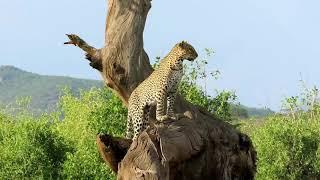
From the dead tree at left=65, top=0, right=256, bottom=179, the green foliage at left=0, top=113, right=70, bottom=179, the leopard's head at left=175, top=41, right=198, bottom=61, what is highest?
the leopard's head at left=175, top=41, right=198, bottom=61

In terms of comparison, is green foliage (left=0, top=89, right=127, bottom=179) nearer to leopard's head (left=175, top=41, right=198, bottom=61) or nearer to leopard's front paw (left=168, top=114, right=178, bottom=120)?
leopard's head (left=175, top=41, right=198, bottom=61)

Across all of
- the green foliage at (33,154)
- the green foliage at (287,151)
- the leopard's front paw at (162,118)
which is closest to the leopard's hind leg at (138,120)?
the leopard's front paw at (162,118)

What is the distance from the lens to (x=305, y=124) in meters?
36.0

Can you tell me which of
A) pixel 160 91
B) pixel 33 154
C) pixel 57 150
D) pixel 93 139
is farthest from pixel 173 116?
pixel 57 150

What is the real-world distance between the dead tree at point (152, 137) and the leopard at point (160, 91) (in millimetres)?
441

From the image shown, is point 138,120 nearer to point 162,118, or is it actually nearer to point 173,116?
point 162,118

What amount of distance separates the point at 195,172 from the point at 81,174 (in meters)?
16.7

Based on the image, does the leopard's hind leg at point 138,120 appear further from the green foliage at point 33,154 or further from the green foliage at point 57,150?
the green foliage at point 33,154

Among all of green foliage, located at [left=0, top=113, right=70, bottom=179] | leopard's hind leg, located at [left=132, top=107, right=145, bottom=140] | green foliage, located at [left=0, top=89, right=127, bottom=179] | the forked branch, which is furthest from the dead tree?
green foliage, located at [left=0, top=113, right=70, bottom=179]

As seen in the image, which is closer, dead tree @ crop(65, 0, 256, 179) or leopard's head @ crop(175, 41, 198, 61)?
dead tree @ crop(65, 0, 256, 179)

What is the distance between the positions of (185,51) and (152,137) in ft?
8.68

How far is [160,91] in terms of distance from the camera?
13000 millimetres

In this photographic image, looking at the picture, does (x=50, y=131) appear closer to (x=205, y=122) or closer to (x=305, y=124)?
(x=305, y=124)

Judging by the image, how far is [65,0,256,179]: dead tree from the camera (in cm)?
1084
